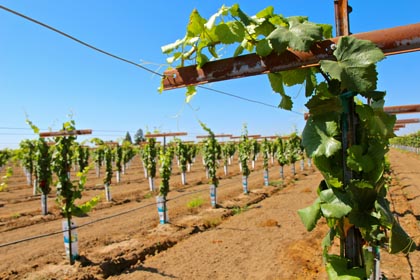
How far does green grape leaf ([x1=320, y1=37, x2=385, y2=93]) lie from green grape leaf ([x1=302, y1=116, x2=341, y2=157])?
314mm

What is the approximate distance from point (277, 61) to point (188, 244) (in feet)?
25.1

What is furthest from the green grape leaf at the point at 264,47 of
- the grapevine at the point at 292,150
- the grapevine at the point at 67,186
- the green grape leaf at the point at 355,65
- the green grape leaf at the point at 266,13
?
the grapevine at the point at 292,150

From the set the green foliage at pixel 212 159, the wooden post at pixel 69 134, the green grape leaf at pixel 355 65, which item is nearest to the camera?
the green grape leaf at pixel 355 65

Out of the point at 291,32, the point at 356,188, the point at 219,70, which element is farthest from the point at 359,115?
the point at 219,70

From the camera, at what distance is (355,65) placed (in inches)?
66.4

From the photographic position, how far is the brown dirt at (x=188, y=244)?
6863 millimetres

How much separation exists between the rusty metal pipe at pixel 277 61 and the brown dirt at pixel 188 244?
17.8 feet

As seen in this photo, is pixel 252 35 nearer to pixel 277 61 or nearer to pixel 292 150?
pixel 277 61

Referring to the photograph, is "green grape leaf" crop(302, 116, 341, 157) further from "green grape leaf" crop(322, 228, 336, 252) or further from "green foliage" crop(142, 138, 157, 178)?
"green foliage" crop(142, 138, 157, 178)

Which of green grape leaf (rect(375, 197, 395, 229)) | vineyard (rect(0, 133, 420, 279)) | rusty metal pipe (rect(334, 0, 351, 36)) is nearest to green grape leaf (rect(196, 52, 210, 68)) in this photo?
rusty metal pipe (rect(334, 0, 351, 36))

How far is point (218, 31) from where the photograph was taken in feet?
6.29

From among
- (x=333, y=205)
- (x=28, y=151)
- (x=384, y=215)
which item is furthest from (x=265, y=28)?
(x=28, y=151)

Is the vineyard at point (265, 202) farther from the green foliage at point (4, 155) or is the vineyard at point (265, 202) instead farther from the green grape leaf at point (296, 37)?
the green foliage at point (4, 155)

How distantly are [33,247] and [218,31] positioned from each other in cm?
955
